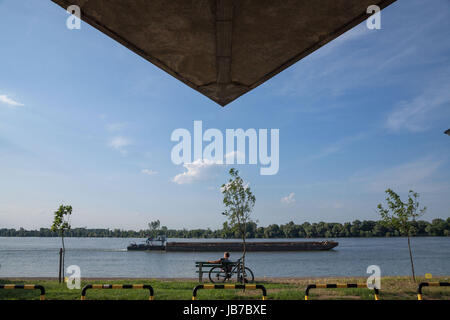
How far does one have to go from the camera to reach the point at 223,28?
13.9 ft

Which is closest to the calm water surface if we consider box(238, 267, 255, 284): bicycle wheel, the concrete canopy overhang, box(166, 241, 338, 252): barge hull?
box(166, 241, 338, 252): barge hull

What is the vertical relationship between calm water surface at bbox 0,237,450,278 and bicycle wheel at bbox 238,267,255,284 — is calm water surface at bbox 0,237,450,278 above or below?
below

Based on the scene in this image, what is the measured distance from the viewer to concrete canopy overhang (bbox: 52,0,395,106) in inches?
152

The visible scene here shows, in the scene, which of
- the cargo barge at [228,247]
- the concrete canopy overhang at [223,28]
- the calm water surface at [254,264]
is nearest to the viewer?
the concrete canopy overhang at [223,28]

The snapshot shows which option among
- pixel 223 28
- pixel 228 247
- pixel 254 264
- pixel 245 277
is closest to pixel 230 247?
pixel 228 247

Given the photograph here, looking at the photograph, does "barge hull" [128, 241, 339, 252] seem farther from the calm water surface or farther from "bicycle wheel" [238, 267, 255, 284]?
"bicycle wheel" [238, 267, 255, 284]

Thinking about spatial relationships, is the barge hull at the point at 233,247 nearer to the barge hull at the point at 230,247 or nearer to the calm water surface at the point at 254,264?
the barge hull at the point at 230,247

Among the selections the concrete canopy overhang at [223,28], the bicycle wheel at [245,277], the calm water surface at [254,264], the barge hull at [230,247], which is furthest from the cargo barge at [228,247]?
the concrete canopy overhang at [223,28]

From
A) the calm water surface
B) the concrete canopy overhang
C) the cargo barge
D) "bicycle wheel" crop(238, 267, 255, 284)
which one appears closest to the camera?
the concrete canopy overhang

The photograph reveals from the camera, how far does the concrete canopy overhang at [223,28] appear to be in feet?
12.6

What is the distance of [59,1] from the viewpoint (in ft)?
12.3

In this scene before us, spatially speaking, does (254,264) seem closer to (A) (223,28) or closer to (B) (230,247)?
(B) (230,247)
